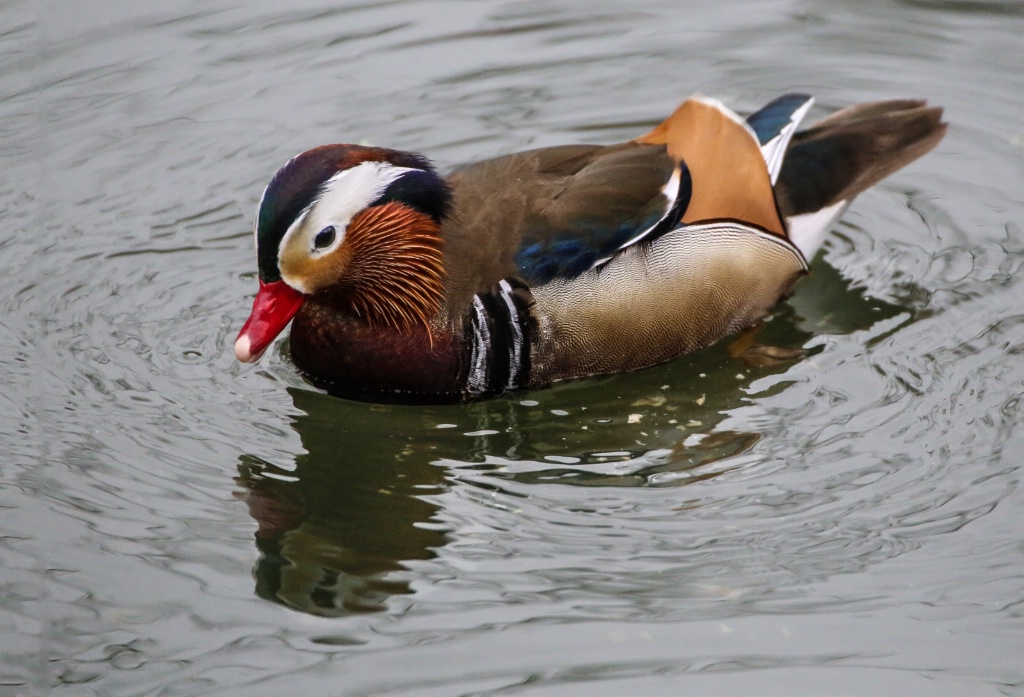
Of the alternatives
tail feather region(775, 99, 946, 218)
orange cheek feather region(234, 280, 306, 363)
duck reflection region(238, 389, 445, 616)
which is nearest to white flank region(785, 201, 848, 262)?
tail feather region(775, 99, 946, 218)

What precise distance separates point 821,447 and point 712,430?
1.49 ft

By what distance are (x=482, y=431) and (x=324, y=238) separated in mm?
1001

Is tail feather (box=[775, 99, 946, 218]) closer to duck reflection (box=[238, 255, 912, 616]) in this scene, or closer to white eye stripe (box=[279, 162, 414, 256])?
duck reflection (box=[238, 255, 912, 616])

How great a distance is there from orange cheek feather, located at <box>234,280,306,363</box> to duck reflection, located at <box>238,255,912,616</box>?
1.36 ft

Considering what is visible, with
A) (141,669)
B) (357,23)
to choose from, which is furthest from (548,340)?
(357,23)

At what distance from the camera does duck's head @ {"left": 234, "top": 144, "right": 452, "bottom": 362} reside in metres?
5.56

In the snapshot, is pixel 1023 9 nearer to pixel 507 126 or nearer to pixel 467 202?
pixel 507 126

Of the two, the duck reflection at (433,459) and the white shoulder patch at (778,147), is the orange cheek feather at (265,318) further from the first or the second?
the white shoulder patch at (778,147)

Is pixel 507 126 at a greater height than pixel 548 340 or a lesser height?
greater

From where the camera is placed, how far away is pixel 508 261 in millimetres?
5871

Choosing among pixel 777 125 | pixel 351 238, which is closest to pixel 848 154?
pixel 777 125

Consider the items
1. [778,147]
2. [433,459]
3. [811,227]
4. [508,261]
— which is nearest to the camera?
[433,459]

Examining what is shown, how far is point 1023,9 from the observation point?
8984mm

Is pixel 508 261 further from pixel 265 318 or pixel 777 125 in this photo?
pixel 777 125
